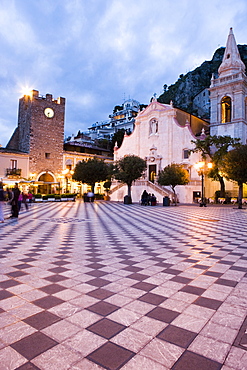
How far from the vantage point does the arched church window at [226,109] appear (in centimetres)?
3672

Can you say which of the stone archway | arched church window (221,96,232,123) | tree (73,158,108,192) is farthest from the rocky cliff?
tree (73,158,108,192)

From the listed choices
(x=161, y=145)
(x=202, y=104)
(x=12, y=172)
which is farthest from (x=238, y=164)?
(x=202, y=104)

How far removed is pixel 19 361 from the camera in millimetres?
2002

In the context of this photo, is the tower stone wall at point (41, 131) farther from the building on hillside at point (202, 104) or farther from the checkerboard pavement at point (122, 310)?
the building on hillside at point (202, 104)

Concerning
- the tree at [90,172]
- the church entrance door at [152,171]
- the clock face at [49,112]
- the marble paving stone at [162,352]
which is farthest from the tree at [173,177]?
the marble paving stone at [162,352]

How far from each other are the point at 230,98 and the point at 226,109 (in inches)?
90.5

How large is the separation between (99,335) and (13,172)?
124 feet

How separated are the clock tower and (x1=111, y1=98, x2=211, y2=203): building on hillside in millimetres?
11439

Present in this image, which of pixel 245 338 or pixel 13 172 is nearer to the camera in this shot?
pixel 245 338

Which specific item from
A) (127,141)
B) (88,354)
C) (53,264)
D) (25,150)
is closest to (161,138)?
(127,141)

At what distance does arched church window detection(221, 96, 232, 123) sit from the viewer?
120 ft

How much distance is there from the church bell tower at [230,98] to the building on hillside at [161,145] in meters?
3.25

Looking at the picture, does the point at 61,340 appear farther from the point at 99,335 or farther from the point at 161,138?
the point at 161,138

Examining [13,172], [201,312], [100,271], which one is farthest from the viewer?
[13,172]
